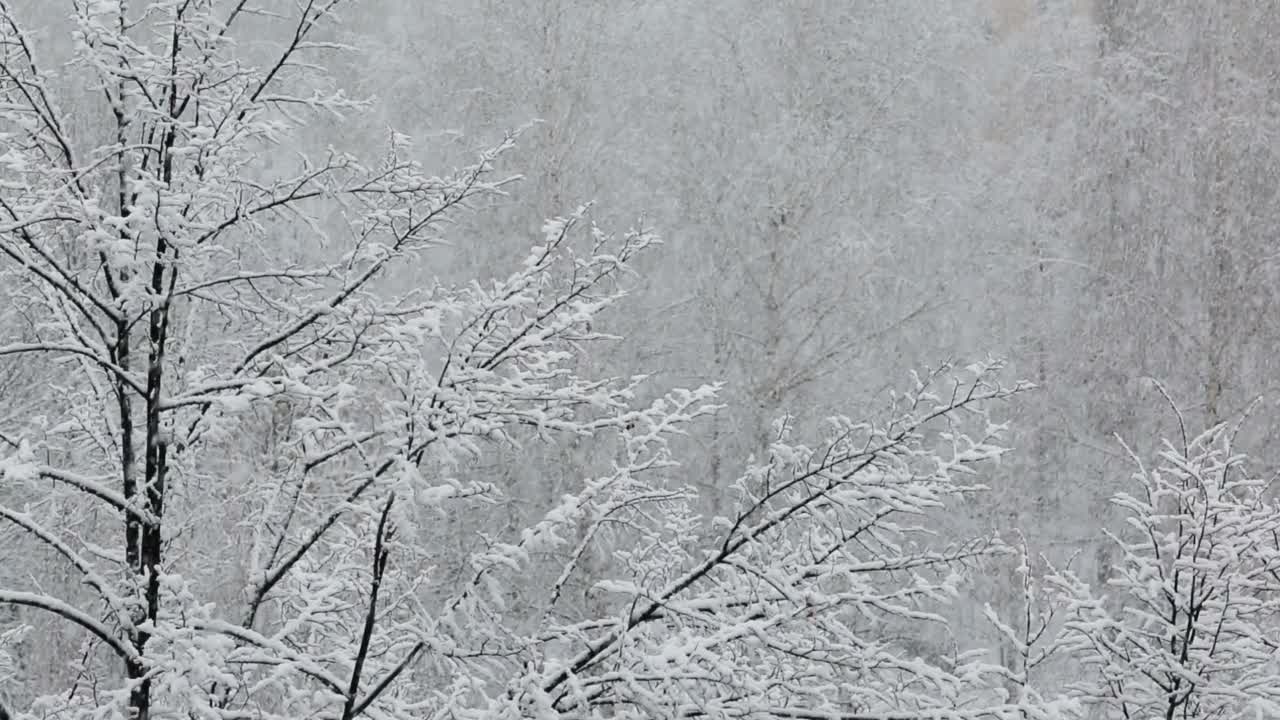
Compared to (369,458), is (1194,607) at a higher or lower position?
lower

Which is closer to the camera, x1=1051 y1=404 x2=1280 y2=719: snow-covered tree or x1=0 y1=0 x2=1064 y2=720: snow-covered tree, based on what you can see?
x1=0 y1=0 x2=1064 y2=720: snow-covered tree

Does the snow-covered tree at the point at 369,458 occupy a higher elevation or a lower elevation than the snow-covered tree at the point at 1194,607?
higher

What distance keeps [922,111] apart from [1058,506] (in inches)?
141

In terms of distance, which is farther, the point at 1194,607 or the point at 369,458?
the point at 1194,607

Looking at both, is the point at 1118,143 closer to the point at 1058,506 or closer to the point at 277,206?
the point at 1058,506

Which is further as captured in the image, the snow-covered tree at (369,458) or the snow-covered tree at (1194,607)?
the snow-covered tree at (1194,607)

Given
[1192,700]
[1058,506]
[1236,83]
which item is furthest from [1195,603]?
[1236,83]

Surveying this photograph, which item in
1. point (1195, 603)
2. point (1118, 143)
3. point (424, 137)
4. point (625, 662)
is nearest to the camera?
point (625, 662)

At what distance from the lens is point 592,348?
8836mm

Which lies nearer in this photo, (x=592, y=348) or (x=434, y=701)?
(x=434, y=701)

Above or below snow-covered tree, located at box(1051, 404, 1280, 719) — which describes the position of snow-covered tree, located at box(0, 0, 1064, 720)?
above

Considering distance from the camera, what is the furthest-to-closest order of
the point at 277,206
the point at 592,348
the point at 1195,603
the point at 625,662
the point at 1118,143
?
the point at 1118,143 < the point at 592,348 < the point at 1195,603 < the point at 277,206 < the point at 625,662

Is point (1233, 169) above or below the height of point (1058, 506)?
above

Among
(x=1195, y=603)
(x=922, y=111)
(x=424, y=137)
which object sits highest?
(x=424, y=137)
